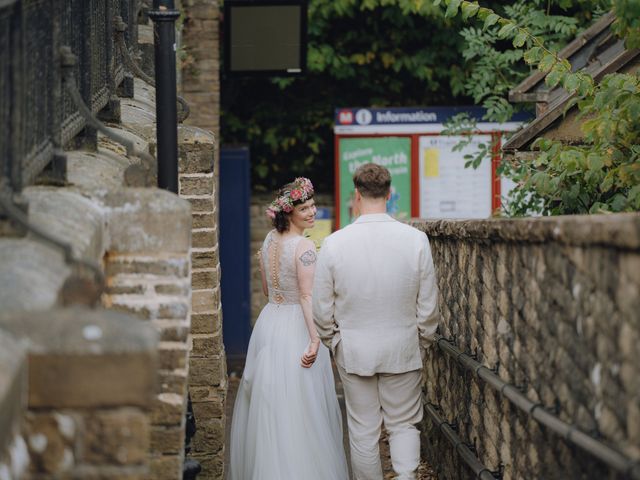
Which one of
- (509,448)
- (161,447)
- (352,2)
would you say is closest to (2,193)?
(161,447)

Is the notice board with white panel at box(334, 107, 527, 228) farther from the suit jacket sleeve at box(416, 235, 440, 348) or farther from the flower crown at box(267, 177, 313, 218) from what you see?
the suit jacket sleeve at box(416, 235, 440, 348)

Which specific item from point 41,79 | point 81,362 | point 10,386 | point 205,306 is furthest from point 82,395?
point 205,306

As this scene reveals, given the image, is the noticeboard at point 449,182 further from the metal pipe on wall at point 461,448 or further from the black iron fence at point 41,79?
the black iron fence at point 41,79

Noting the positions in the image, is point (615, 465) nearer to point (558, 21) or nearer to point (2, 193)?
point (2, 193)

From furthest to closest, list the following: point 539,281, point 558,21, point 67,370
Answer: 1. point 558,21
2. point 539,281
3. point 67,370

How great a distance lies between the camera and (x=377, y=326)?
19.2 ft

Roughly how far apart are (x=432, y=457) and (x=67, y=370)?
5.07 meters

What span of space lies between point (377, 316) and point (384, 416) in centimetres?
53

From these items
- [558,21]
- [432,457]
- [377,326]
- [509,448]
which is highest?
[558,21]

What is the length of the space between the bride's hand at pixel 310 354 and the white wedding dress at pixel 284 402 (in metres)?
0.04

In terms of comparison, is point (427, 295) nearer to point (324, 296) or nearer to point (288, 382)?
point (324, 296)

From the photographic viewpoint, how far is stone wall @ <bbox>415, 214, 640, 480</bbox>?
3352 millimetres

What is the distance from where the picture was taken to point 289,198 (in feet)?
22.7

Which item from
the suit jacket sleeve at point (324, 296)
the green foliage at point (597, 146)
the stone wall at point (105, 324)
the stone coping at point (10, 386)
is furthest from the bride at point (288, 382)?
the stone coping at point (10, 386)
